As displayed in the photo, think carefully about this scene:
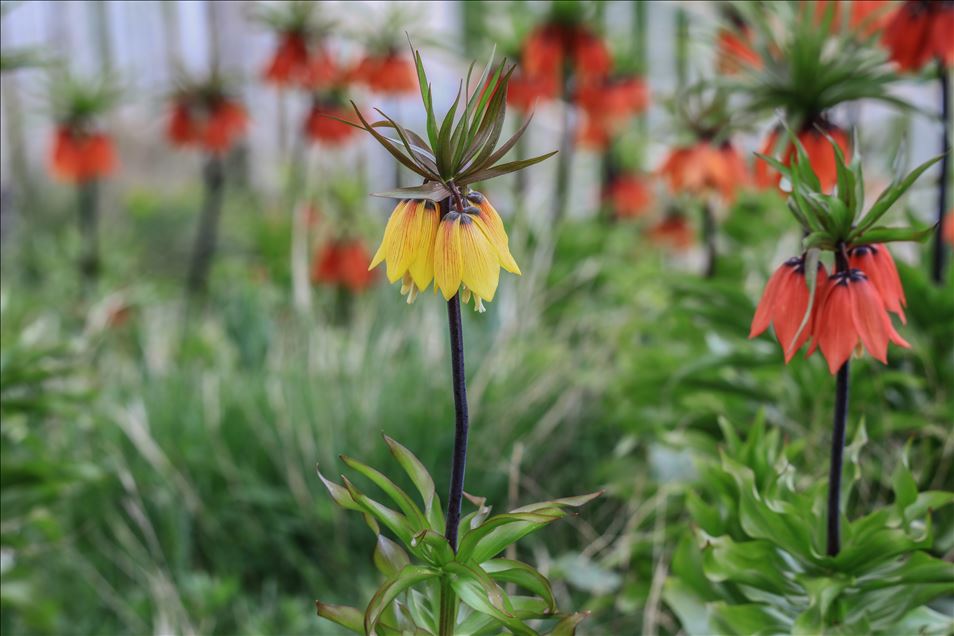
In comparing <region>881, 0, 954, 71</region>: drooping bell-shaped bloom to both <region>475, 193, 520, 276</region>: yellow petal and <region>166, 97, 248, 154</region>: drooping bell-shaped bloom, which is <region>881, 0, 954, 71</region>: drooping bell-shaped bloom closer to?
<region>475, 193, 520, 276</region>: yellow petal

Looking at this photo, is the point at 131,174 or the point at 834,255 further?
the point at 131,174

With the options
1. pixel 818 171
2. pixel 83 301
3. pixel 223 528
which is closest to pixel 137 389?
pixel 223 528

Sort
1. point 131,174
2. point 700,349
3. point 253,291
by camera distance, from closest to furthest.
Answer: point 700,349 → point 253,291 → point 131,174

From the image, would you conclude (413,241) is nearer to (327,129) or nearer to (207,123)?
(327,129)

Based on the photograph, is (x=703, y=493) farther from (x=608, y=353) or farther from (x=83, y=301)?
(x=83, y=301)

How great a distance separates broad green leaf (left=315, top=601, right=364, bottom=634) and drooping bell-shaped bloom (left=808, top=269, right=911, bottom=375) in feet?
1.98

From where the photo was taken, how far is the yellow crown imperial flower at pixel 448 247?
941 mm

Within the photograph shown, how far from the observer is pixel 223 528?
7.90ft

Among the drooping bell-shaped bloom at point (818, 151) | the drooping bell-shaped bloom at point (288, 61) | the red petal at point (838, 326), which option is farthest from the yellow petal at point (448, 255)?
the drooping bell-shaped bloom at point (288, 61)

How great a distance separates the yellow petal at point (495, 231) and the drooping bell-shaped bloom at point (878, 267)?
430mm

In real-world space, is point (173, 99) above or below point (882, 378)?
above

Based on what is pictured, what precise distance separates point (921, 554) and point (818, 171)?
69 cm

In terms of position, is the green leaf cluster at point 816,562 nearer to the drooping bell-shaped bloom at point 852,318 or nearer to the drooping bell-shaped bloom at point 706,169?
the drooping bell-shaped bloom at point 852,318

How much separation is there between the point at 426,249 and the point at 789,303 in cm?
44
